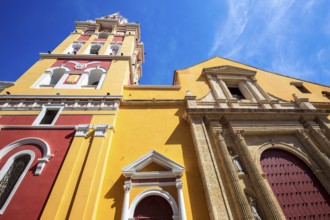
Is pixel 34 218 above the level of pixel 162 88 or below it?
below

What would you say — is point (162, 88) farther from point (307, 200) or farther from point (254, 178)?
point (307, 200)

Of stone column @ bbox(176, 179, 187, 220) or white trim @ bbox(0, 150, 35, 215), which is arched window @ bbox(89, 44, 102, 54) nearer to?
white trim @ bbox(0, 150, 35, 215)

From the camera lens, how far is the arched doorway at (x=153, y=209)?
5.78m

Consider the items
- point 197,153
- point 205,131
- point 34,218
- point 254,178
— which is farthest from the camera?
point 205,131

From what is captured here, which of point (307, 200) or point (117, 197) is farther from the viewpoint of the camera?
point (307, 200)

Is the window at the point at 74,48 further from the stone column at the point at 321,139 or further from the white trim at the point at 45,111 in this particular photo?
the stone column at the point at 321,139

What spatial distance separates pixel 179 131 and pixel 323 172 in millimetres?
6307

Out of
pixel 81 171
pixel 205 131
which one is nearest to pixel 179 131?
pixel 205 131

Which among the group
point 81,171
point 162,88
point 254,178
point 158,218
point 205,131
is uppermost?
point 162,88

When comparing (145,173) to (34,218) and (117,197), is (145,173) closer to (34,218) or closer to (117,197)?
(117,197)

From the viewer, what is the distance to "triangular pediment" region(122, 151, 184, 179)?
651 cm

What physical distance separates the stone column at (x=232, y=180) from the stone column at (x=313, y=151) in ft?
13.4

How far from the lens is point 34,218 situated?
5191 mm

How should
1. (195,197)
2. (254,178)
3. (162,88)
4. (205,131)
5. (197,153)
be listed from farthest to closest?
(162,88)
(205,131)
(197,153)
(254,178)
(195,197)
